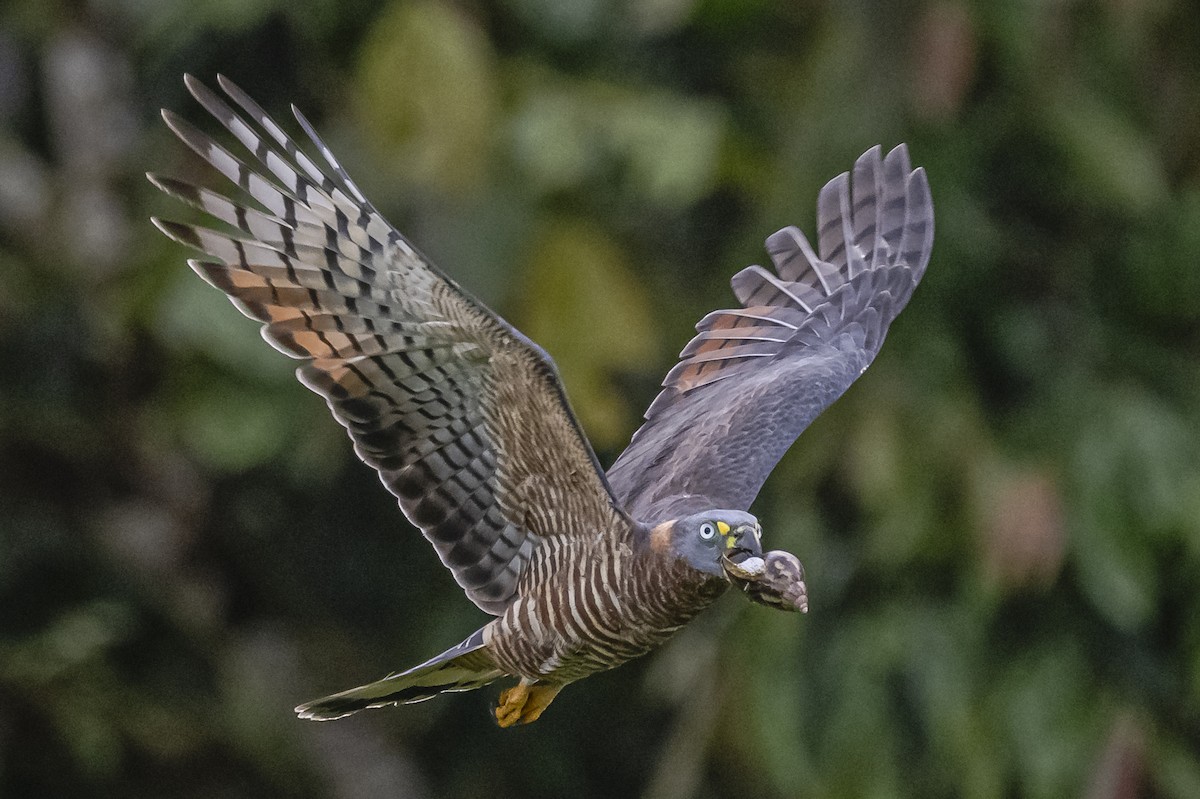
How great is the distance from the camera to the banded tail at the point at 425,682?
16.3ft

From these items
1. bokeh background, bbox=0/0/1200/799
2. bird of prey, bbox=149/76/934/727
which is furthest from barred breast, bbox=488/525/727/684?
bokeh background, bbox=0/0/1200/799

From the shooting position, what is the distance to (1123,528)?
8.79m

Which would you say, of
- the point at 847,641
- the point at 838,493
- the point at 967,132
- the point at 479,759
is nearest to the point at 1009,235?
the point at 967,132

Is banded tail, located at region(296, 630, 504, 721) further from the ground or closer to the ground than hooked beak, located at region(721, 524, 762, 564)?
closer to the ground

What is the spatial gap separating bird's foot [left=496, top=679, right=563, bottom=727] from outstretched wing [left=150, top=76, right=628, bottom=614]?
1.76 feet

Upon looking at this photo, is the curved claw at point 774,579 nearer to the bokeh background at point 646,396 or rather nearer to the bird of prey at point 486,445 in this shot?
the bird of prey at point 486,445

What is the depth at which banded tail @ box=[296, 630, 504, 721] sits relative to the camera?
4.98 meters

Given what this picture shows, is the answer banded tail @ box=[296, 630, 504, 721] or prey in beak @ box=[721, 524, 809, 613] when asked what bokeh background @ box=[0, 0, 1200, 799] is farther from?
prey in beak @ box=[721, 524, 809, 613]

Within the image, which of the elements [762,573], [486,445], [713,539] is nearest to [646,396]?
[486,445]

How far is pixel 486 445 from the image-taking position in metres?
4.85

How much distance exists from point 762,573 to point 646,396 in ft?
18.5

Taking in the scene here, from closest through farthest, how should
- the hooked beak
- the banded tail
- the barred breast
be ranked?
1. the hooked beak
2. the barred breast
3. the banded tail

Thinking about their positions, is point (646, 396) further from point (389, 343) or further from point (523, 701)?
point (389, 343)

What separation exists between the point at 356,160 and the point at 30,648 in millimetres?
3003
